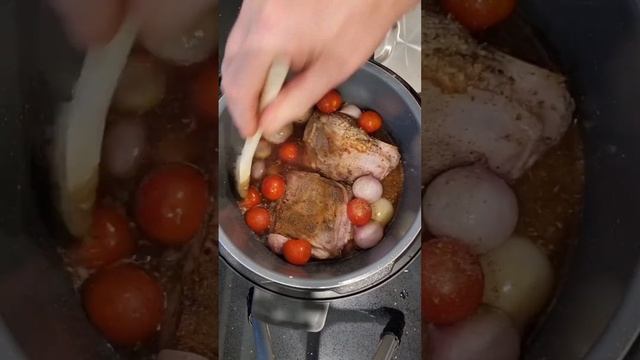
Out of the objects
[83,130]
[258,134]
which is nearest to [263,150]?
[258,134]

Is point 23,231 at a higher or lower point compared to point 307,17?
lower

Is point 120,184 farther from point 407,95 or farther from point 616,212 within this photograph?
point 616,212

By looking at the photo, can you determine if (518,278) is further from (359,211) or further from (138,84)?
(138,84)

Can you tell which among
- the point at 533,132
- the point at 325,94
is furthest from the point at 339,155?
the point at 533,132

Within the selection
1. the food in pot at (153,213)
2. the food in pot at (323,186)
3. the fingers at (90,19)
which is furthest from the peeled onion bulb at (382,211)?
the fingers at (90,19)

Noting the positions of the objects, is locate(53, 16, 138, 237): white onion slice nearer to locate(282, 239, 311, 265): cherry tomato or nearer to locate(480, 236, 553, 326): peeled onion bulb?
locate(282, 239, 311, 265): cherry tomato

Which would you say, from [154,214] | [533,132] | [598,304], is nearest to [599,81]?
[533,132]

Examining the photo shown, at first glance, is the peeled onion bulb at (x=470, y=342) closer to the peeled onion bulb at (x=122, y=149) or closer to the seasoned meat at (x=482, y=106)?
the seasoned meat at (x=482, y=106)

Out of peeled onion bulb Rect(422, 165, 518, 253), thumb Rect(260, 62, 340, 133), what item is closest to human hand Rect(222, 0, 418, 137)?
thumb Rect(260, 62, 340, 133)
